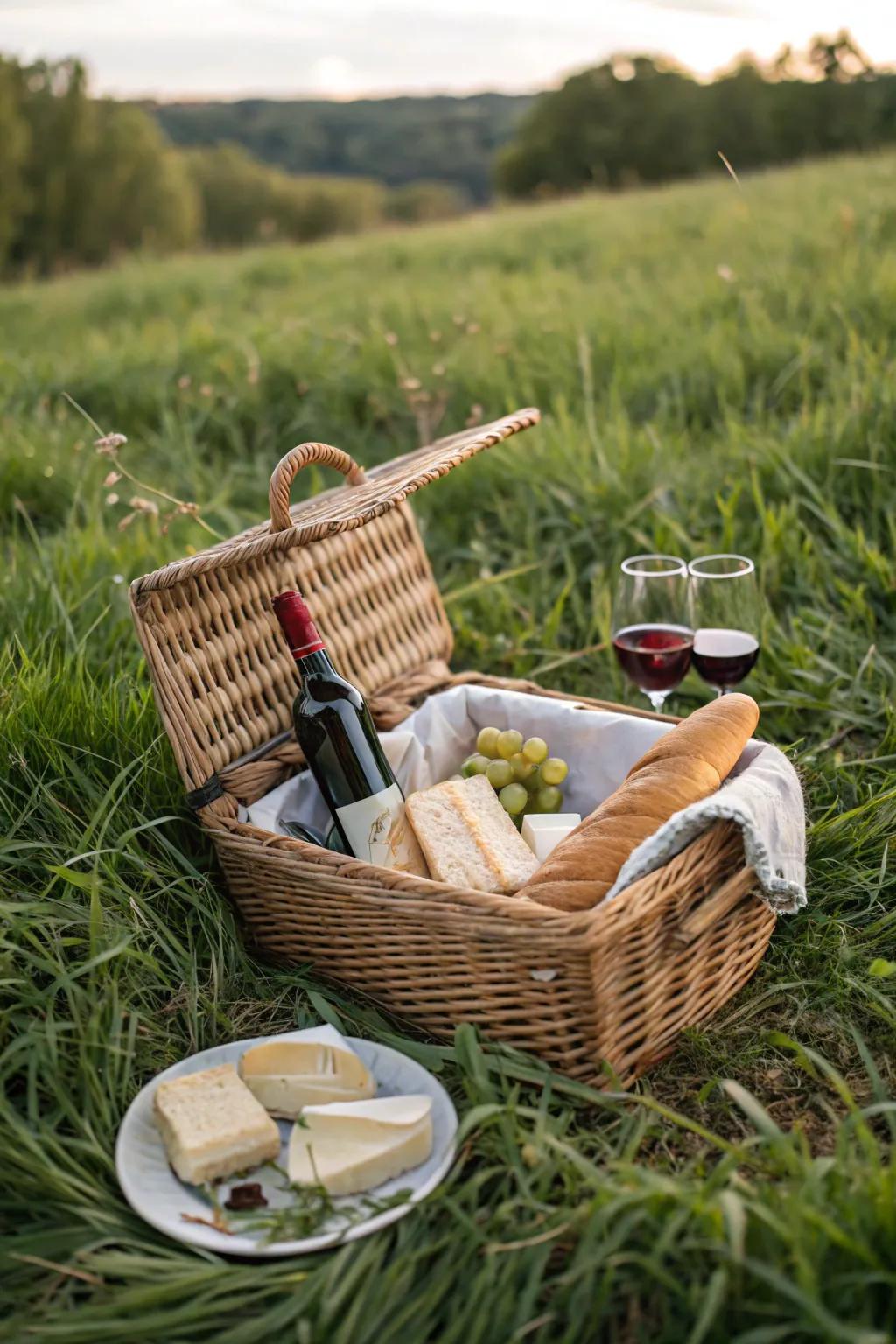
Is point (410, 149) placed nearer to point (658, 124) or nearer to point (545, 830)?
point (658, 124)

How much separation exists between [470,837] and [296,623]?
60cm

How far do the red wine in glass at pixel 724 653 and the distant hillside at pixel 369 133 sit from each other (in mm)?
58843

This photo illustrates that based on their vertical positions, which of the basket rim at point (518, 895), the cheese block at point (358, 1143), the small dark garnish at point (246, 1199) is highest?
the basket rim at point (518, 895)

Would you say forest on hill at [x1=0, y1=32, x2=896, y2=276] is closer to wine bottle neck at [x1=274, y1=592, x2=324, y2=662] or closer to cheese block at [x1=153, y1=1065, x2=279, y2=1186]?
wine bottle neck at [x1=274, y1=592, x2=324, y2=662]

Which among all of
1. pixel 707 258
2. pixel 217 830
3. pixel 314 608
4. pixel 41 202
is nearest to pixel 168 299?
pixel 707 258

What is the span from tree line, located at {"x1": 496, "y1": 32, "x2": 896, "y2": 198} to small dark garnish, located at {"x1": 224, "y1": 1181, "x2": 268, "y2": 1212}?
3758cm

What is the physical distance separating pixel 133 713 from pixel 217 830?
0.54 metres

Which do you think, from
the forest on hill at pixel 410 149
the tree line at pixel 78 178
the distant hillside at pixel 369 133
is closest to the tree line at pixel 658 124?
the forest on hill at pixel 410 149

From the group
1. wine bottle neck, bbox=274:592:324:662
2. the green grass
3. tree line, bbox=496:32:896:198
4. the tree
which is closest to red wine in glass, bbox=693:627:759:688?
the green grass

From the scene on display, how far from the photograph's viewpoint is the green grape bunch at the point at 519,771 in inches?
106

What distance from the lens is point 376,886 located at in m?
2.07

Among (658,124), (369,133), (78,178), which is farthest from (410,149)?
(78,178)

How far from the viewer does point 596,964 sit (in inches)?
73.0

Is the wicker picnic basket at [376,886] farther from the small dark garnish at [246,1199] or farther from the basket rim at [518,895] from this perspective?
the small dark garnish at [246,1199]
